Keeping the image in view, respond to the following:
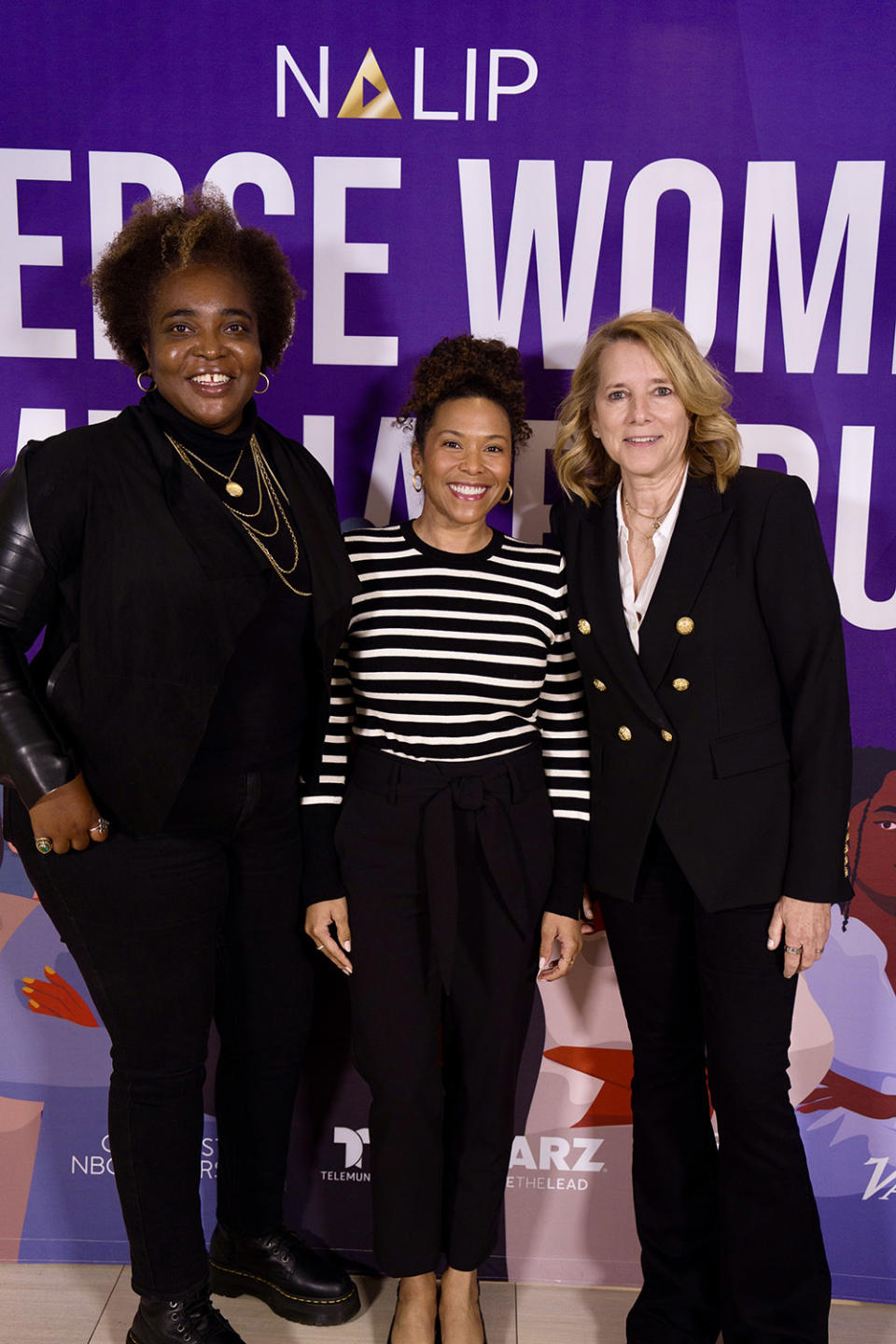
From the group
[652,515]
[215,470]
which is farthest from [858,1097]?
[215,470]

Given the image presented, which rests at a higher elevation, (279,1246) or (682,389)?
(682,389)

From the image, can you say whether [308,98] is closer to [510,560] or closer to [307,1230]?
[510,560]

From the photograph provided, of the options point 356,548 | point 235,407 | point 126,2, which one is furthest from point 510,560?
point 126,2

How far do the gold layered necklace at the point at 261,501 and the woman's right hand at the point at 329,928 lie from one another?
1.81ft

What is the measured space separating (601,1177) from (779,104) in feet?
7.40

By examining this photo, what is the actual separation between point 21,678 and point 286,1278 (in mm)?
1345

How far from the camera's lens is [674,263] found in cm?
213

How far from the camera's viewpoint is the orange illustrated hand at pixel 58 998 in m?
2.32

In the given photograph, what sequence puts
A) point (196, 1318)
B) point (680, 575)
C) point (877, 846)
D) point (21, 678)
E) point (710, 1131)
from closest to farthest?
point (21, 678)
point (680, 575)
point (196, 1318)
point (710, 1131)
point (877, 846)

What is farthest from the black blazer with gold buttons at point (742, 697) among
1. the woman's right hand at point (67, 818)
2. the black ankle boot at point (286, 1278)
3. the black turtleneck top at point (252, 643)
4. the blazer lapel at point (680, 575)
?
the black ankle boot at point (286, 1278)

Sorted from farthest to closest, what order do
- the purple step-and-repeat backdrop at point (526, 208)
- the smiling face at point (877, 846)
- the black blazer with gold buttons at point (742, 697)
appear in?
1. the smiling face at point (877, 846)
2. the purple step-and-repeat backdrop at point (526, 208)
3. the black blazer with gold buttons at point (742, 697)

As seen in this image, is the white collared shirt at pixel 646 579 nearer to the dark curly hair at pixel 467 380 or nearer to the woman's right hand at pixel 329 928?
the dark curly hair at pixel 467 380

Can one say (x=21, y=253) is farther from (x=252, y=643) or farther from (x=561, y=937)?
(x=561, y=937)

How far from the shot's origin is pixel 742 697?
171 cm
